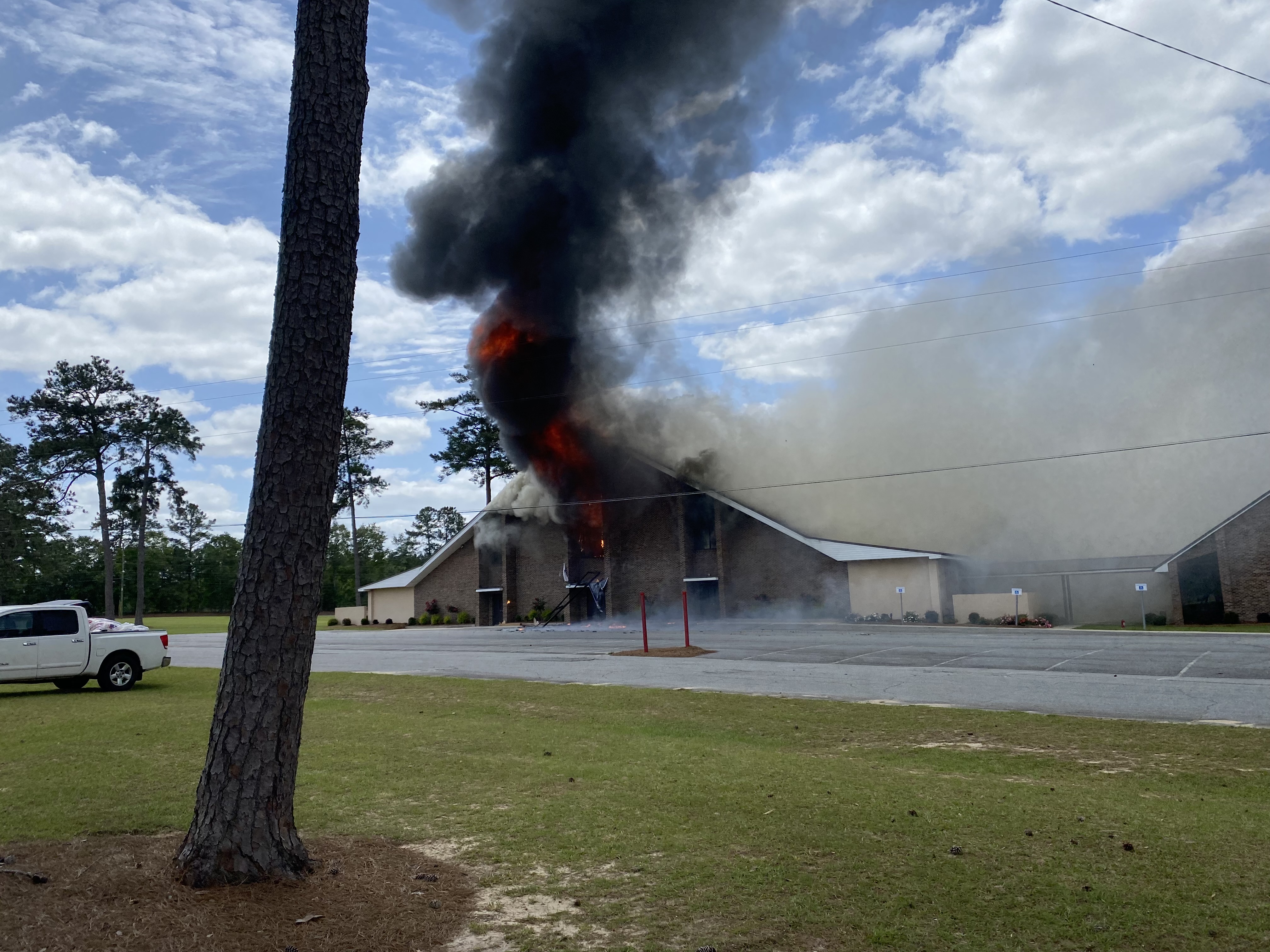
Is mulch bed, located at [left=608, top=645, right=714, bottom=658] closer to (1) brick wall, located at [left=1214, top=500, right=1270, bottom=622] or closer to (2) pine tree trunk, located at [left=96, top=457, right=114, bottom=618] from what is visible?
(1) brick wall, located at [left=1214, top=500, right=1270, bottom=622]

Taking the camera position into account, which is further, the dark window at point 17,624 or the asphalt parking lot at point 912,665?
the dark window at point 17,624

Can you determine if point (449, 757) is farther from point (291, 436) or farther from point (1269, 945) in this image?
point (1269, 945)

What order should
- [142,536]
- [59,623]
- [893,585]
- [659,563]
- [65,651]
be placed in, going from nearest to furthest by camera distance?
[65,651] < [59,623] < [893,585] < [659,563] < [142,536]

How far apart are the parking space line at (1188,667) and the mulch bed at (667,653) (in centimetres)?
946

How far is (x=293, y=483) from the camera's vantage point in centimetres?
491

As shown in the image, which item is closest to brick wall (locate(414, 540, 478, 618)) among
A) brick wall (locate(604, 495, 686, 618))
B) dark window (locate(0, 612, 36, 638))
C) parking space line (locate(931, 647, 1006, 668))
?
brick wall (locate(604, 495, 686, 618))

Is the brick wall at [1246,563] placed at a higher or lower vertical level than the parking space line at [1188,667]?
higher

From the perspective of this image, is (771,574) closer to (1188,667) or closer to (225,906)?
(1188,667)

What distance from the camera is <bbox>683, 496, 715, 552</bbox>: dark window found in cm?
4244

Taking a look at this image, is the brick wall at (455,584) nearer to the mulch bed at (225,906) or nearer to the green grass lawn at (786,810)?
the green grass lawn at (786,810)

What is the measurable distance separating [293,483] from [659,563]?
1507 inches

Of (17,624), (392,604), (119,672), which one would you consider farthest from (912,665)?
(392,604)

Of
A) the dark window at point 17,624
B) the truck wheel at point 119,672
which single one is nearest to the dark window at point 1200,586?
the truck wheel at point 119,672

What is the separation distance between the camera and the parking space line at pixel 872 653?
18748 millimetres
